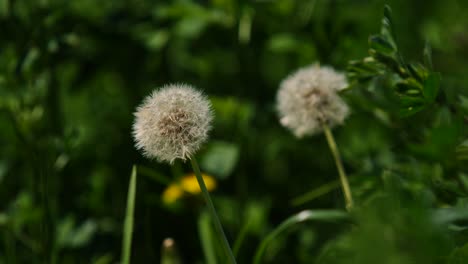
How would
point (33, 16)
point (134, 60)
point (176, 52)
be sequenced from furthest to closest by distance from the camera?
point (176, 52) < point (134, 60) < point (33, 16)

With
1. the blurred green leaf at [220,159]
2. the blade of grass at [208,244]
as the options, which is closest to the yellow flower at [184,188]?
the blurred green leaf at [220,159]

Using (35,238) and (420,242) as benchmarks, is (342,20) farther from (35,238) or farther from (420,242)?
(420,242)

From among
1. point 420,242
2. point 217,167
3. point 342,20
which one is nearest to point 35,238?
point 217,167

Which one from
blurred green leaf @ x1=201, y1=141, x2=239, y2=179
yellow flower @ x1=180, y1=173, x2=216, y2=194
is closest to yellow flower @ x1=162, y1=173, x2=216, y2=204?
yellow flower @ x1=180, y1=173, x2=216, y2=194

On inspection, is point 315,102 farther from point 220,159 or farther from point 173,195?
point 173,195

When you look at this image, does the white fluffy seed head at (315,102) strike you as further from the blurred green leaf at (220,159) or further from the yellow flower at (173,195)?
the yellow flower at (173,195)
